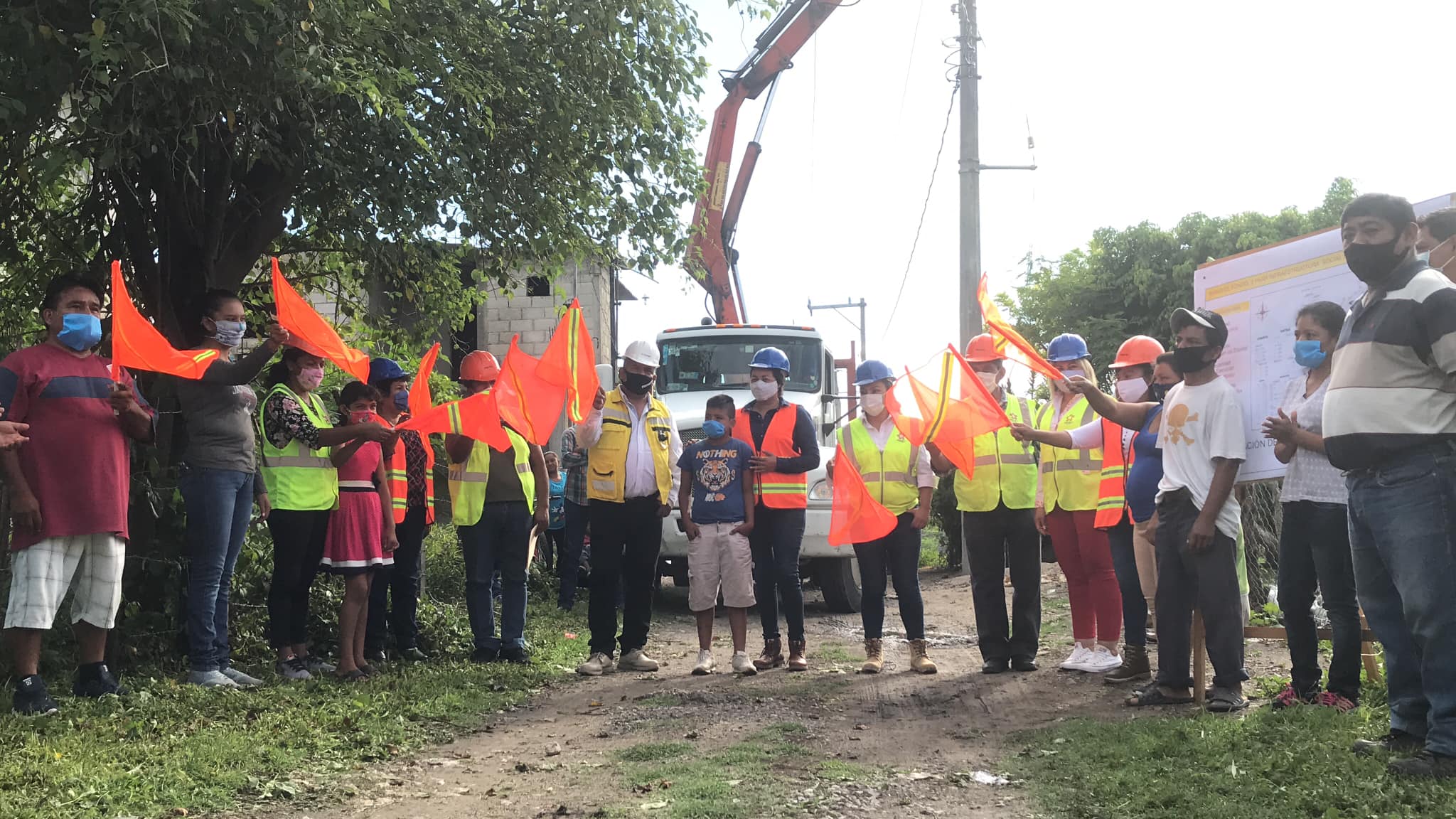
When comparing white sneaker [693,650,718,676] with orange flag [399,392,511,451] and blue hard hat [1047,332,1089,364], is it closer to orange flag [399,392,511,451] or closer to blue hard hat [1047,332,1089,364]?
orange flag [399,392,511,451]

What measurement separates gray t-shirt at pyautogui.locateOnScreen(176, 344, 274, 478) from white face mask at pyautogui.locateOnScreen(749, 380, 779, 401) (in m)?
3.05

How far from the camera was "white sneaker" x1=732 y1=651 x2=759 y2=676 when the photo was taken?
298 inches

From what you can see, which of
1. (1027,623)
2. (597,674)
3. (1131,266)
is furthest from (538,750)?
(1131,266)

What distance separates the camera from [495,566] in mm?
8000

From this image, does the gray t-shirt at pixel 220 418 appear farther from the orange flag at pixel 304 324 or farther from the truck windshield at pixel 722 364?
the truck windshield at pixel 722 364

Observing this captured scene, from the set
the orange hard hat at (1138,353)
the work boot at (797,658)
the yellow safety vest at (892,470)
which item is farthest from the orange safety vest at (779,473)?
the orange hard hat at (1138,353)

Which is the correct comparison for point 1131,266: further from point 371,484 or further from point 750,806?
point 750,806

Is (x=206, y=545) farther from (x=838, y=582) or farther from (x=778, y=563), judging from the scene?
(x=838, y=582)

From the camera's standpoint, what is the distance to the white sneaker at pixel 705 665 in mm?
7613

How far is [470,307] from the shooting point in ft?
37.2

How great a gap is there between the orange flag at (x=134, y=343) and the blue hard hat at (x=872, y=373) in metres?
4.11

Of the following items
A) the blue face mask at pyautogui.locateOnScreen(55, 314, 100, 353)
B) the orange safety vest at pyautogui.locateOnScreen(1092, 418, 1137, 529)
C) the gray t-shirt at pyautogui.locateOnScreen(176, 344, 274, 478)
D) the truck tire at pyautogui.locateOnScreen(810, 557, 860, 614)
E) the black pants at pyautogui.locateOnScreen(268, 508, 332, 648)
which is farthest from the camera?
the truck tire at pyautogui.locateOnScreen(810, 557, 860, 614)

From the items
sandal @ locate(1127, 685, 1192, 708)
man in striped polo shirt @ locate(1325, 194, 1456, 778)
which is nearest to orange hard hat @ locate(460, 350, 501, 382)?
sandal @ locate(1127, 685, 1192, 708)

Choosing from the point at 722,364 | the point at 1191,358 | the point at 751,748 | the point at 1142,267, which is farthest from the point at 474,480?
the point at 1142,267
